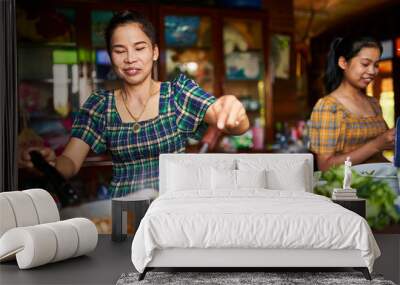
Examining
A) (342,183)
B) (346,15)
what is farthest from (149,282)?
(346,15)

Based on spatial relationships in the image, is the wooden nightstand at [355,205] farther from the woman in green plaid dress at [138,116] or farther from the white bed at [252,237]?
the woman in green plaid dress at [138,116]

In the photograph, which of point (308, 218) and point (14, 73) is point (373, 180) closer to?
point (308, 218)

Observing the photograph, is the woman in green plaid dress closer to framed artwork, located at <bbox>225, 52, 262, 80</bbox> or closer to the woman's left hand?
the woman's left hand

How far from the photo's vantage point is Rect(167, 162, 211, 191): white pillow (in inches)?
229

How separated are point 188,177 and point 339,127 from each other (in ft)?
5.40

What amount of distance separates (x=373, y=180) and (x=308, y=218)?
2347 mm

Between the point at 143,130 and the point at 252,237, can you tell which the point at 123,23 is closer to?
the point at 143,130

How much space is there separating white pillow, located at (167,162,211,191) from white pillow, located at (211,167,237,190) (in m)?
0.08

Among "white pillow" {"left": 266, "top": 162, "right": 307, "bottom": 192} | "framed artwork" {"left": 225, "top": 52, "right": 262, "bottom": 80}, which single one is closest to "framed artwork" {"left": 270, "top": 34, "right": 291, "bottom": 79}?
"framed artwork" {"left": 225, "top": 52, "right": 262, "bottom": 80}

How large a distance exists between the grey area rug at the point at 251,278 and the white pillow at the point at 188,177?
1.33m

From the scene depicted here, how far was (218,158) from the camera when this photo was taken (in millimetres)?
6199

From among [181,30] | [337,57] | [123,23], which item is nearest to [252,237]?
[337,57]

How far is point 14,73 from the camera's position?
6277mm

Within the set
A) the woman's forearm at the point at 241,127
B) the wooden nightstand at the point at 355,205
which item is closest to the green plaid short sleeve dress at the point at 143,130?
the woman's forearm at the point at 241,127
